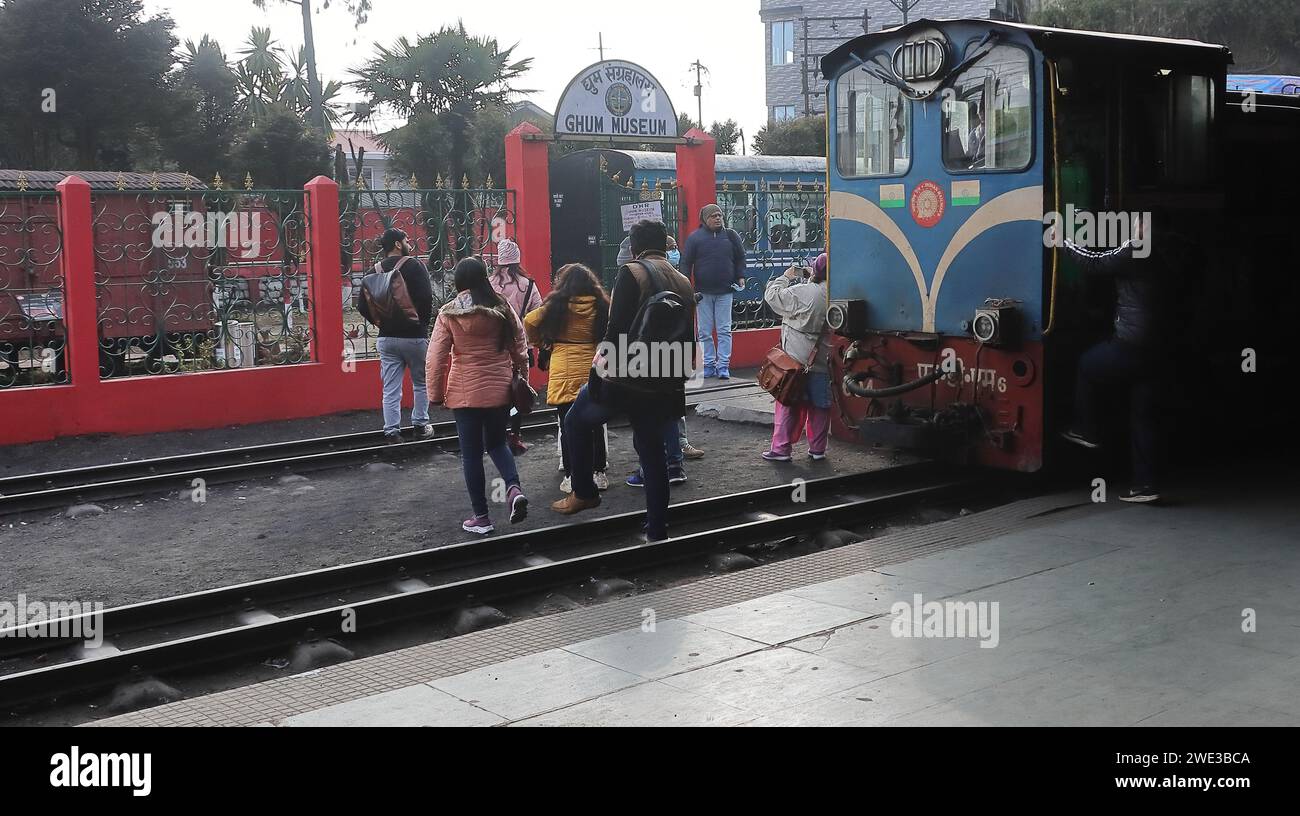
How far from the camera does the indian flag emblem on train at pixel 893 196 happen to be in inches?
389

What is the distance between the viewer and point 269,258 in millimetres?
14023

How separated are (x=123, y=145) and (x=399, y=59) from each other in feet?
32.8

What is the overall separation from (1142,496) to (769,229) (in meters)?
11.3

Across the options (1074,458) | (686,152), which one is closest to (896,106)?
(1074,458)

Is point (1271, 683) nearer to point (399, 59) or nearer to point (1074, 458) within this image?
point (1074, 458)

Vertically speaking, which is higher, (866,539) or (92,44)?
(92,44)

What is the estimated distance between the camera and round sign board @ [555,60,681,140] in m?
15.9

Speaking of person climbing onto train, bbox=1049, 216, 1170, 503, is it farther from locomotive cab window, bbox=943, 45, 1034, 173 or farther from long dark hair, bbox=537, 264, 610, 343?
long dark hair, bbox=537, 264, 610, 343

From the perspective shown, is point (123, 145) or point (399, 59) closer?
point (123, 145)

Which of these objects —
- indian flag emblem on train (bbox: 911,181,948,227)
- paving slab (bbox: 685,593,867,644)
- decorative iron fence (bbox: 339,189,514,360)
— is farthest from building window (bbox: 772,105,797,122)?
paving slab (bbox: 685,593,867,644)

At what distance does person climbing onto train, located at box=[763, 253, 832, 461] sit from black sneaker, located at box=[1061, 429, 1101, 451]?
1.96 metres

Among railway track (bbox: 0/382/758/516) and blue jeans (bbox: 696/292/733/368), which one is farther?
blue jeans (bbox: 696/292/733/368)

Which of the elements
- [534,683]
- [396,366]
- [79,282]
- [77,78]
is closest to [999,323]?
[534,683]
